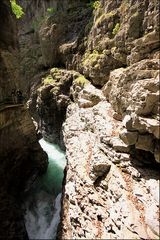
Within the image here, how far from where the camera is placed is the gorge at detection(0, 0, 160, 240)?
38.5 ft

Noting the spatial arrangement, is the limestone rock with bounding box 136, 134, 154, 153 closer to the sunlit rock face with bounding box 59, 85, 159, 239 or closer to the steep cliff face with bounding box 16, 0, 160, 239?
the steep cliff face with bounding box 16, 0, 160, 239

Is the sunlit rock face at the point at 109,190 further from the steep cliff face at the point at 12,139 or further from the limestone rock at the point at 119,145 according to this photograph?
the steep cliff face at the point at 12,139

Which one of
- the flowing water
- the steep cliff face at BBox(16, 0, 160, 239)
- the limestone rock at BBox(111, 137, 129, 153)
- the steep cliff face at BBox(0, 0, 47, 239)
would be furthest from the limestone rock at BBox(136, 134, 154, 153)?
the steep cliff face at BBox(0, 0, 47, 239)

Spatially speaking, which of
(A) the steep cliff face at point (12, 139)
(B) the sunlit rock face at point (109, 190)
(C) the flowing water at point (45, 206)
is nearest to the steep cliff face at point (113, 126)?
(B) the sunlit rock face at point (109, 190)

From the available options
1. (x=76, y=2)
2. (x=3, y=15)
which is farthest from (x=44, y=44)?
(x=3, y=15)

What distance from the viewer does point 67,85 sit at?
96.3 feet

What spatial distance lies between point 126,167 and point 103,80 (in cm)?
1225

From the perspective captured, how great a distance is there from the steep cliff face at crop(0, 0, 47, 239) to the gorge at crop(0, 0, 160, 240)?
0.27ft

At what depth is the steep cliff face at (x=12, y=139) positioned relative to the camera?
17.7 meters

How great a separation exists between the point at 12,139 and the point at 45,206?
19.8 feet

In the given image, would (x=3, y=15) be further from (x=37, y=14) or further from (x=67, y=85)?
(x=37, y=14)

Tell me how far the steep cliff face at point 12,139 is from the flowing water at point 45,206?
2.87 feet

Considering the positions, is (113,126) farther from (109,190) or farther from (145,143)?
(109,190)

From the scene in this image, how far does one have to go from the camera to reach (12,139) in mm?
19172
